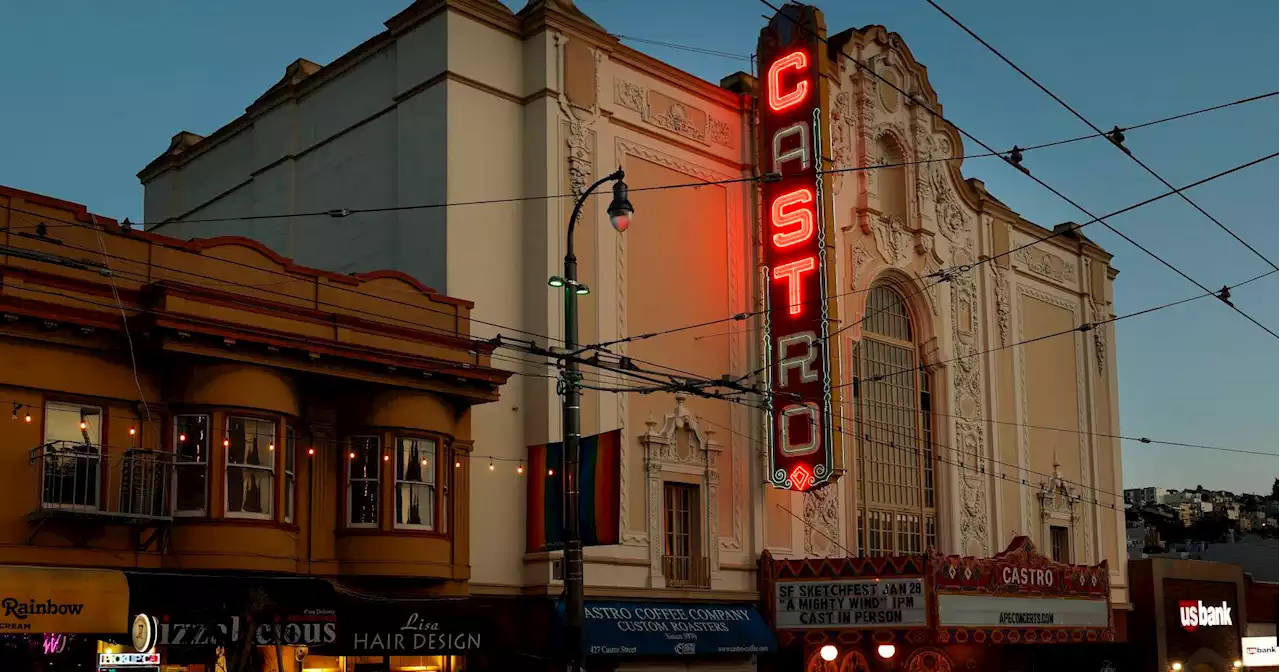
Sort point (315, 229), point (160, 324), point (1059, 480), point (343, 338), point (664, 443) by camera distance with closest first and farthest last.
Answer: point (160, 324)
point (343, 338)
point (664, 443)
point (315, 229)
point (1059, 480)

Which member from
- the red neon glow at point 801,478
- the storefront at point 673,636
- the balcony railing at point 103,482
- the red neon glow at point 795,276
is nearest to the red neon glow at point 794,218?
the red neon glow at point 795,276

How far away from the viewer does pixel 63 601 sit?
705 inches

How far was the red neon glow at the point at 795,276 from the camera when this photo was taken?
92.2 feet

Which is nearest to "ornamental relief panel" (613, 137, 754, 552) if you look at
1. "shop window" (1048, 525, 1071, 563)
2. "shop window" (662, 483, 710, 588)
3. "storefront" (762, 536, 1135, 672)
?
"shop window" (662, 483, 710, 588)

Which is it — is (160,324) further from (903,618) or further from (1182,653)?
(1182,653)

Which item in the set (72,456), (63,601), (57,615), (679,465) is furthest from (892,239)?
(57,615)

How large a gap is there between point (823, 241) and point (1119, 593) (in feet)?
55.0

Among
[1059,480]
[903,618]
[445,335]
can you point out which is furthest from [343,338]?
[1059,480]

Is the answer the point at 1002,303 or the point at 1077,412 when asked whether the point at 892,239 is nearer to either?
the point at 1002,303

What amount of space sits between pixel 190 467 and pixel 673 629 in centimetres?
971

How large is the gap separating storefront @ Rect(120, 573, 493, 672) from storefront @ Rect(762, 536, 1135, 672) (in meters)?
7.57

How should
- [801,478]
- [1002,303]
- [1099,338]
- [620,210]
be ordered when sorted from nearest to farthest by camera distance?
1. [620,210]
2. [801,478]
3. [1002,303]
4. [1099,338]

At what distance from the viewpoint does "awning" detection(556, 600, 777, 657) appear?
24.5 m

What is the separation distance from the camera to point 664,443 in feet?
89.0
